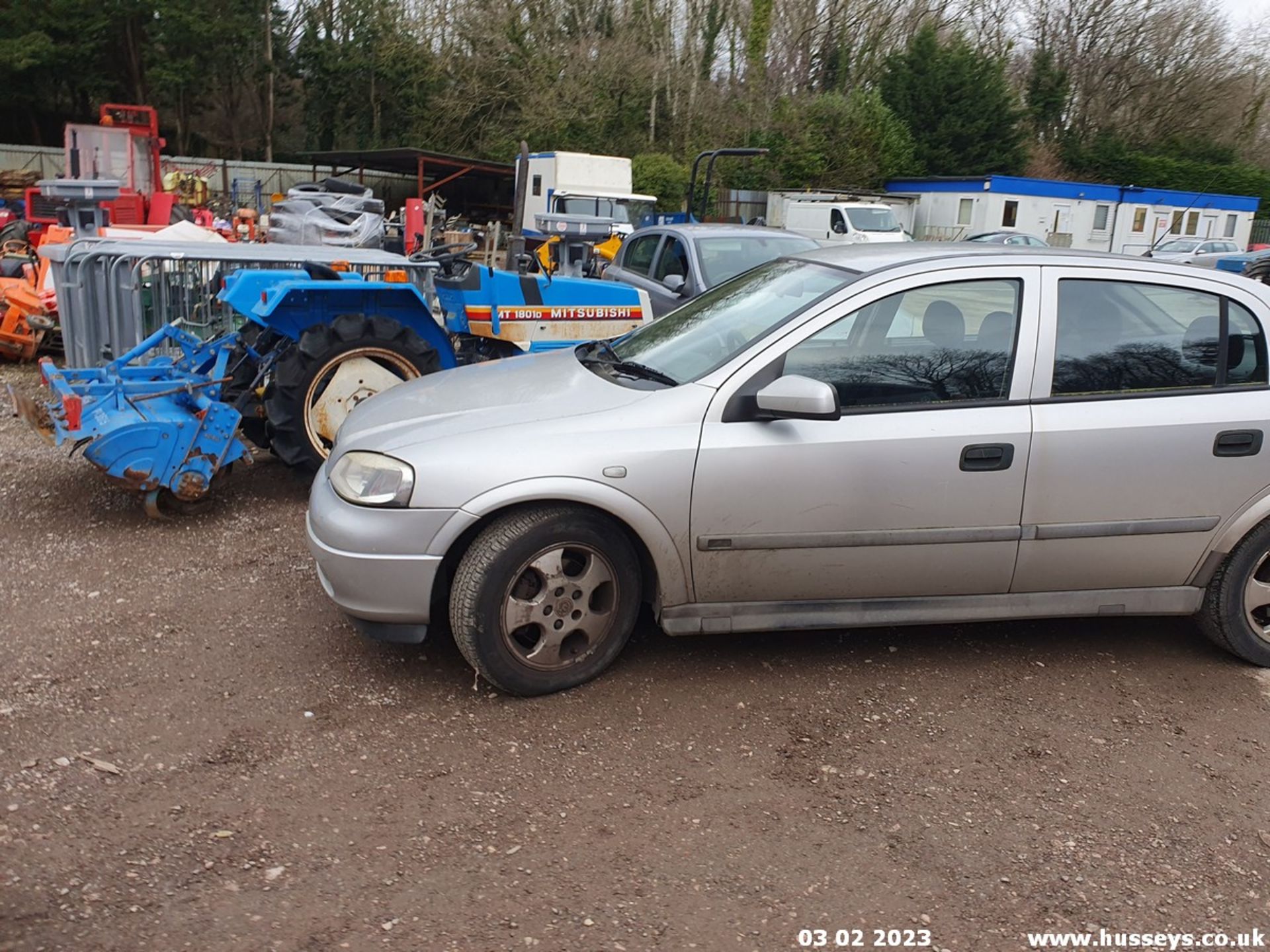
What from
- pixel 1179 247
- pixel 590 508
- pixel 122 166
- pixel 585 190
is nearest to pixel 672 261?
pixel 590 508

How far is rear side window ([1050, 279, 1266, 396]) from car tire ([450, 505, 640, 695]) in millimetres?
1843

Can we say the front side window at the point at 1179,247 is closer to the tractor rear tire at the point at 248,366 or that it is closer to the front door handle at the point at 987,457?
the tractor rear tire at the point at 248,366

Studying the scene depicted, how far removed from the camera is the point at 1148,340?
13.9 ft

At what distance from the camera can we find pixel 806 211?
30406 mm

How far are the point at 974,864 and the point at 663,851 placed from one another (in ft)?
3.02

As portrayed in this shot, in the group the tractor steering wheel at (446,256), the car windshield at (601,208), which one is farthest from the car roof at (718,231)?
the car windshield at (601,208)

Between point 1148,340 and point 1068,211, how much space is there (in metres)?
35.8

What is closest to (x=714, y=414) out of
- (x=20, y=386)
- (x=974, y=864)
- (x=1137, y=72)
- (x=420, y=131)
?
(x=974, y=864)

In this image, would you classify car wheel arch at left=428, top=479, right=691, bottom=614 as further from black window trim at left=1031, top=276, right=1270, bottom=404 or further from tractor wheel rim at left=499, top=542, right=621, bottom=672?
black window trim at left=1031, top=276, right=1270, bottom=404

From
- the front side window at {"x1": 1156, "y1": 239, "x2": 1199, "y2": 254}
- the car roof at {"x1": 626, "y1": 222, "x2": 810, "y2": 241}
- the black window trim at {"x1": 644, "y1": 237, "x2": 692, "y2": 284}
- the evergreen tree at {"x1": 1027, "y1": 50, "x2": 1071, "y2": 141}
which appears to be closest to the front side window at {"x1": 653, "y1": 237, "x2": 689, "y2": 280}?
the black window trim at {"x1": 644, "y1": 237, "x2": 692, "y2": 284}

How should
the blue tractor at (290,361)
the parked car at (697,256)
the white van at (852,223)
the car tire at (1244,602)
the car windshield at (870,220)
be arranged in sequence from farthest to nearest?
the car windshield at (870,220)
the white van at (852,223)
the parked car at (697,256)
the blue tractor at (290,361)
the car tire at (1244,602)

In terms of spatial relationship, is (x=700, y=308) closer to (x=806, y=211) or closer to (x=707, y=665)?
(x=707, y=665)

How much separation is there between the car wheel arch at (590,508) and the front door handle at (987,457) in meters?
1.13

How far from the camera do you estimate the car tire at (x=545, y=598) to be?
376 centimetres
